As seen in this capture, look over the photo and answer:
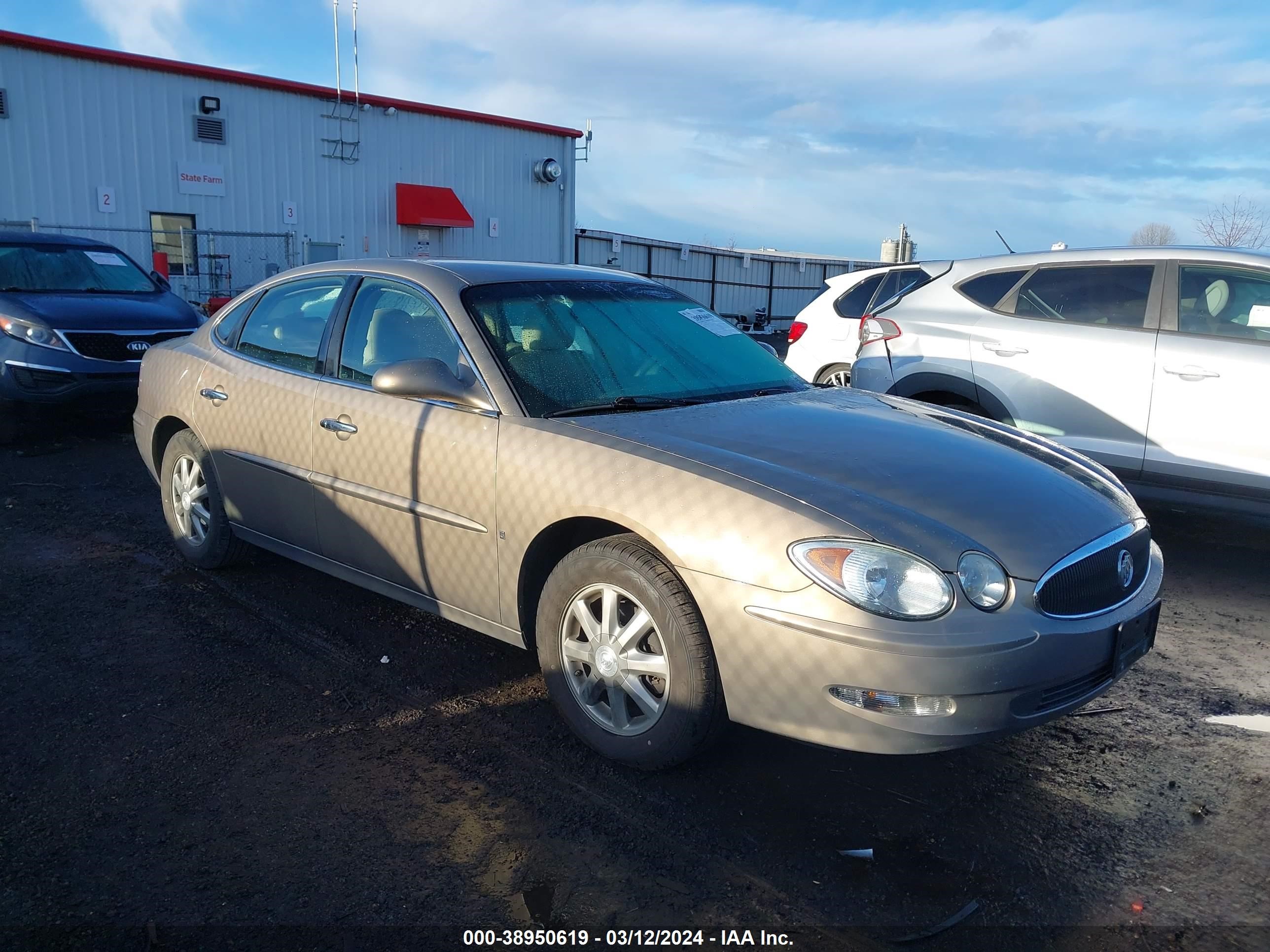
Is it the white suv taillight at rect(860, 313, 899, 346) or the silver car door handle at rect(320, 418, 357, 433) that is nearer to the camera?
the silver car door handle at rect(320, 418, 357, 433)

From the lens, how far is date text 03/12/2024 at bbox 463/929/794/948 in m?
2.43

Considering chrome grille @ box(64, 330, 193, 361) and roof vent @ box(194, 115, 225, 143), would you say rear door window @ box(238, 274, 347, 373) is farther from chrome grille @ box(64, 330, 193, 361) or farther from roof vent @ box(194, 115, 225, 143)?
roof vent @ box(194, 115, 225, 143)

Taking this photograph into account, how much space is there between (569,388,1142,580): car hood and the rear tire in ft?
14.5

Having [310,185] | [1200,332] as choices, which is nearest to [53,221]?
[310,185]

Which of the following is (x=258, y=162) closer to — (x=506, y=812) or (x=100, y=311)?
(x=100, y=311)

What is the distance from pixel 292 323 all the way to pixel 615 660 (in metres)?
2.45

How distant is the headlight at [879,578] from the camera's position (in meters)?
2.69

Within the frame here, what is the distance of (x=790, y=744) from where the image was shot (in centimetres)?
349

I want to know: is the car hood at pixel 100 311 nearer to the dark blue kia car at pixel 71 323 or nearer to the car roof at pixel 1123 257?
the dark blue kia car at pixel 71 323

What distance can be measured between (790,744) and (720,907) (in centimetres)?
101

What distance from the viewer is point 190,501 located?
514 cm

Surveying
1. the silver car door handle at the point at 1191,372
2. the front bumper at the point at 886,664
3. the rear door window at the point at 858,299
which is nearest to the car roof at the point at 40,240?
the rear door window at the point at 858,299

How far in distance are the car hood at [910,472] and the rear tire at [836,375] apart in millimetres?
4423

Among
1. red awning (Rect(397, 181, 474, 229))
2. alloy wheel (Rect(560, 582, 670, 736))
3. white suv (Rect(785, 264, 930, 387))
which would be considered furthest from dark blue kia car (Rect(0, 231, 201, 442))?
red awning (Rect(397, 181, 474, 229))
